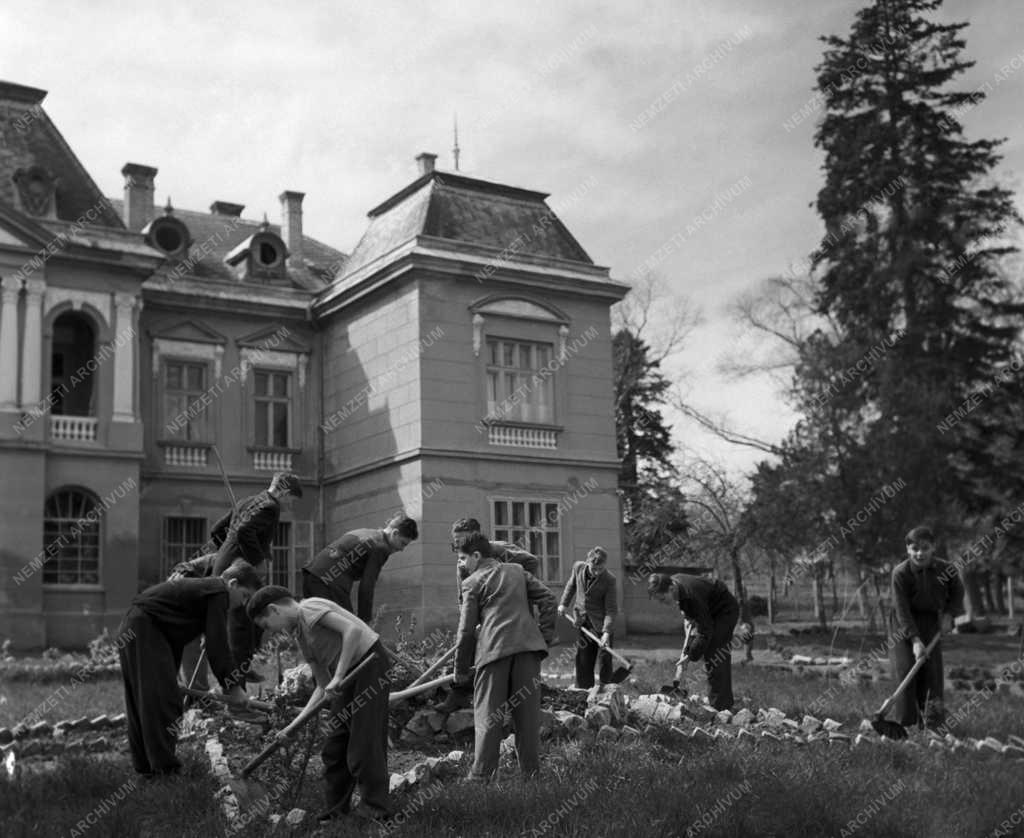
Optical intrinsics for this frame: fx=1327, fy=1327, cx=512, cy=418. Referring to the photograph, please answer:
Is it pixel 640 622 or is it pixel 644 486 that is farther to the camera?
pixel 644 486

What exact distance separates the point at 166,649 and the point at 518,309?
18.0 meters

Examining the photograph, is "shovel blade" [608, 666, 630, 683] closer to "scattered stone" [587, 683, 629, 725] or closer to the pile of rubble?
"scattered stone" [587, 683, 629, 725]

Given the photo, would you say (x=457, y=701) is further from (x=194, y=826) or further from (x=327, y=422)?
(x=327, y=422)

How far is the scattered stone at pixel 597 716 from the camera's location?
10.5 meters

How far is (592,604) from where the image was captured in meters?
14.5

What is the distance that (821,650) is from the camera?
2364cm

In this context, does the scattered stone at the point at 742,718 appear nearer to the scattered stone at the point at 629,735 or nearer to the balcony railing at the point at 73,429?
the scattered stone at the point at 629,735

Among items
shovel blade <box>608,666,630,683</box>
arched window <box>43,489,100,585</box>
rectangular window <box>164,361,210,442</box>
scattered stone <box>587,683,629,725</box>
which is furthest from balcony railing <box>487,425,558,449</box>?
scattered stone <box>587,683,629,725</box>

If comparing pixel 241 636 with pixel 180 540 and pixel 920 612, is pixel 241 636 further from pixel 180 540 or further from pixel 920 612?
pixel 180 540

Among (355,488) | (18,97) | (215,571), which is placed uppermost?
(18,97)

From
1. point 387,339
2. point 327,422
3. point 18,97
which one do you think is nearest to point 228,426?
point 327,422

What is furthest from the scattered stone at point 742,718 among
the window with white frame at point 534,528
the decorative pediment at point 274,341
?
the decorative pediment at point 274,341

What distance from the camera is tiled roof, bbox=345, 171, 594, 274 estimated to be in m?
26.8

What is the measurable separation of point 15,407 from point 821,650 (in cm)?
1483
